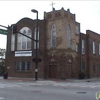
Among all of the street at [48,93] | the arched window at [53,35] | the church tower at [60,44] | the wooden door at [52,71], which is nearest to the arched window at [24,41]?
the church tower at [60,44]

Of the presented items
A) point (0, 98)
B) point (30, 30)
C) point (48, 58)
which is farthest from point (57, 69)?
point (0, 98)

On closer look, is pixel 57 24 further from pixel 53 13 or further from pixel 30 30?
pixel 30 30

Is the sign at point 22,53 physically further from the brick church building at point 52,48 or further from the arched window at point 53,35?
the arched window at point 53,35

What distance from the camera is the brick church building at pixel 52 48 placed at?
35.5m

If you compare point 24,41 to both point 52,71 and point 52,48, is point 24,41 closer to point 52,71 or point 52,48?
point 52,48

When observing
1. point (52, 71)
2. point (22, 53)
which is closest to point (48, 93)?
point (52, 71)

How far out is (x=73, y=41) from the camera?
3750 cm

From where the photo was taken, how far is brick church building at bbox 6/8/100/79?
35500 millimetres

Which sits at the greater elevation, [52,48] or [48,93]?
[52,48]

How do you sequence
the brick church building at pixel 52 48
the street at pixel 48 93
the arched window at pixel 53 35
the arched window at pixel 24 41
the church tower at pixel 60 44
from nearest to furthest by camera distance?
the street at pixel 48 93, the church tower at pixel 60 44, the brick church building at pixel 52 48, the arched window at pixel 53 35, the arched window at pixel 24 41

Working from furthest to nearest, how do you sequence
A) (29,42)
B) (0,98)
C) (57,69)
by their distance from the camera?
(29,42)
(57,69)
(0,98)

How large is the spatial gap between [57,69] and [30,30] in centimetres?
793

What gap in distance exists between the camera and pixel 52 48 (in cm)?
3606

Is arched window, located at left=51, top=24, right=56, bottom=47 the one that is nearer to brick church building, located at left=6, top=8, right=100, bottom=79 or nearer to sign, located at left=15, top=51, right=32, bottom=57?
brick church building, located at left=6, top=8, right=100, bottom=79
